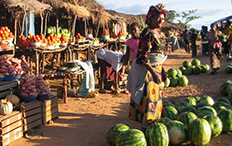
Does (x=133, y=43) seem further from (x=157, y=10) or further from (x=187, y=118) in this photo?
(x=187, y=118)

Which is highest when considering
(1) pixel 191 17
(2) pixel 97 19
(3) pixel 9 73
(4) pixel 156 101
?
(1) pixel 191 17

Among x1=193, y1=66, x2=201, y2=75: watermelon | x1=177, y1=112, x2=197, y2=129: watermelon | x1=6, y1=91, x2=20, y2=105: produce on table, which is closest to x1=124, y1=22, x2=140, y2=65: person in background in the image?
x1=177, y1=112, x2=197, y2=129: watermelon

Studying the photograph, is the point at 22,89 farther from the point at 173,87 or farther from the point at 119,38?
the point at 119,38

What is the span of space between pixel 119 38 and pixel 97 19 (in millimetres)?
2585

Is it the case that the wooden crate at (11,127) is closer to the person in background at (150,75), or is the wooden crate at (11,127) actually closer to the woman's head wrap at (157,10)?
the person in background at (150,75)

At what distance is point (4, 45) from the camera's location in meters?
6.28

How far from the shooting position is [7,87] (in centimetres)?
467

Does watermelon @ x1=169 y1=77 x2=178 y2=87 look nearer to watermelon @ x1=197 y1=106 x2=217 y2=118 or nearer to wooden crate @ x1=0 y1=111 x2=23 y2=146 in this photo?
watermelon @ x1=197 y1=106 x2=217 y2=118

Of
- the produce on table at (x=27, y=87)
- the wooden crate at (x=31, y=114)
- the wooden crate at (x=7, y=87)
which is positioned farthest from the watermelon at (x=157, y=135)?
the wooden crate at (x=7, y=87)

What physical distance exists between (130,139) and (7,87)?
2.55 meters

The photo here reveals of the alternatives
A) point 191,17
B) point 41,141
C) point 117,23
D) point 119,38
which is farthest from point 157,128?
point 191,17

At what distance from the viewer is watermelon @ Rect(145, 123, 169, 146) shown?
360 centimetres

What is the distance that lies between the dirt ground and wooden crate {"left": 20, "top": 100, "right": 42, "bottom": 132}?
147 mm

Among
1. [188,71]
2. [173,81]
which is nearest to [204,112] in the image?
[173,81]
